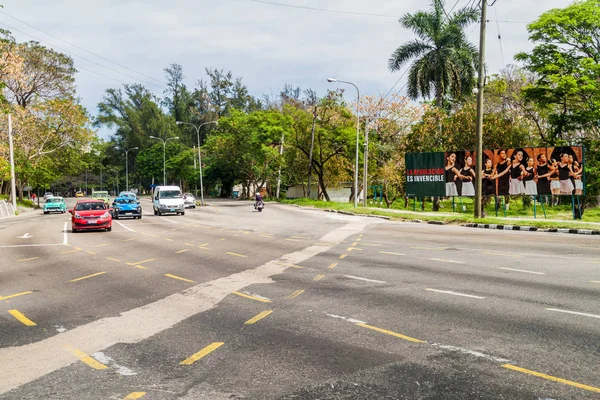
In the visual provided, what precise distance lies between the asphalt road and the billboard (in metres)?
15.4

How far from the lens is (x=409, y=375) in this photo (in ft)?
15.6

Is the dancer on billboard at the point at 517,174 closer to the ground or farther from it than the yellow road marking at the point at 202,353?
farther from it

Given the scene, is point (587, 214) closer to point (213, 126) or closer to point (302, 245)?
point (302, 245)

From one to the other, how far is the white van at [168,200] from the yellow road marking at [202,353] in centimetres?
3046

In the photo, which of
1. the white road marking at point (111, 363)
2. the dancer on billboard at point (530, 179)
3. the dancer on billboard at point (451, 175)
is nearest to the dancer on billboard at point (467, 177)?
the dancer on billboard at point (451, 175)

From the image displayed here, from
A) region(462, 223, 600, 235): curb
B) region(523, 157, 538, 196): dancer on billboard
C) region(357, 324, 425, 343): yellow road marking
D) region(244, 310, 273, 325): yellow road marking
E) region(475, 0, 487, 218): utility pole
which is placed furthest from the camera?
region(523, 157, 538, 196): dancer on billboard

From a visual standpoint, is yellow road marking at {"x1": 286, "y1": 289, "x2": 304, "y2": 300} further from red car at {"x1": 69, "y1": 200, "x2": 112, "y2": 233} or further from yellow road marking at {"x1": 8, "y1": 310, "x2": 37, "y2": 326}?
red car at {"x1": 69, "y1": 200, "x2": 112, "y2": 233}

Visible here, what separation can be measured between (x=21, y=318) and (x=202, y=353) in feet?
11.2

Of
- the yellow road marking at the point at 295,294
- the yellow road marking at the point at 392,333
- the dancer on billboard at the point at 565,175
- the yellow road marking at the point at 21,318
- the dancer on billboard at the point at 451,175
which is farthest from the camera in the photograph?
the dancer on billboard at the point at 451,175

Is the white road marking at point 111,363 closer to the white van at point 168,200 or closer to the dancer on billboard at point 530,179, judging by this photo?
the dancer on billboard at point 530,179

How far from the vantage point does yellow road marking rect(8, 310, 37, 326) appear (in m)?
6.84

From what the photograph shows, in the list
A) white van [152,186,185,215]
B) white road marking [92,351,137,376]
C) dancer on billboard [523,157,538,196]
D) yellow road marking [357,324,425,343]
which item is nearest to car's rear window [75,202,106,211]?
white van [152,186,185,215]

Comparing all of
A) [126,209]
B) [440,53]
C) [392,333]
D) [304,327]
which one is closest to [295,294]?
[304,327]

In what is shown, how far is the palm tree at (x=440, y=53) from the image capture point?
39406 mm
